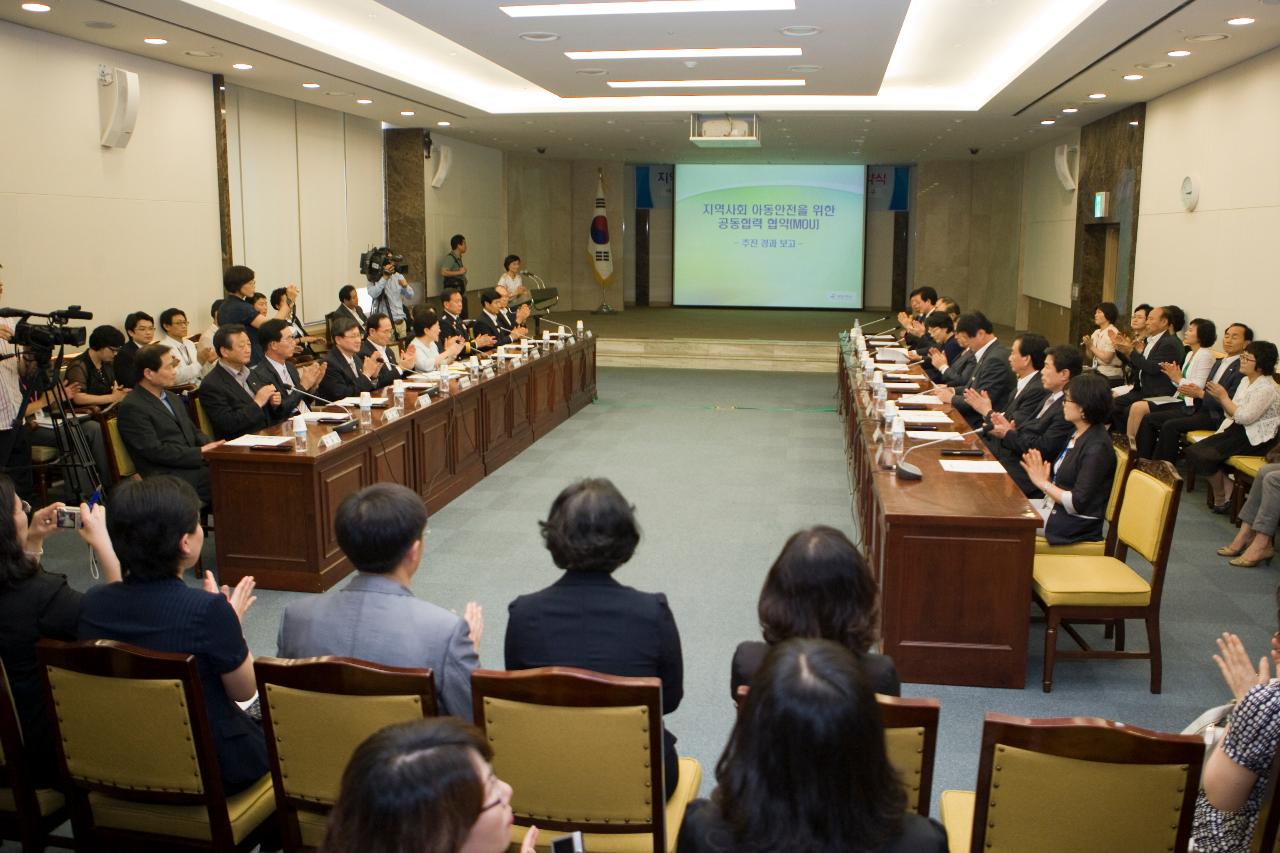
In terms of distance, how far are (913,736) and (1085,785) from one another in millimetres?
312

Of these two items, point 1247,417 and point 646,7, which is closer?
point 1247,417

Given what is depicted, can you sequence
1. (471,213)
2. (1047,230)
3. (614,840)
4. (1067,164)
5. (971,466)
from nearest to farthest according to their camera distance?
(614,840) < (971,466) < (1067,164) < (1047,230) < (471,213)

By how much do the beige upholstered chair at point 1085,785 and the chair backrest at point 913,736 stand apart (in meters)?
0.11

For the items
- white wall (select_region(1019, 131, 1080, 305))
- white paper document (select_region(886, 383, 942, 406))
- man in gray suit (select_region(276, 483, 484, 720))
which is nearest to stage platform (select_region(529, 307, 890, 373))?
white wall (select_region(1019, 131, 1080, 305))

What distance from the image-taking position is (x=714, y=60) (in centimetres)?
838

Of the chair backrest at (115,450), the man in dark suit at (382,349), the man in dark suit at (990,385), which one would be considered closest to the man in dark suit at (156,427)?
the chair backrest at (115,450)

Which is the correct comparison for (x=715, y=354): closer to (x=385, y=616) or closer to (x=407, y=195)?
(x=407, y=195)

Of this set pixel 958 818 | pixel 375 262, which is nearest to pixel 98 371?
pixel 375 262

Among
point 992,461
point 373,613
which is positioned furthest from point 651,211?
point 373,613

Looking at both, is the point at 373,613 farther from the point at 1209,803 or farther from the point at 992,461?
the point at 992,461

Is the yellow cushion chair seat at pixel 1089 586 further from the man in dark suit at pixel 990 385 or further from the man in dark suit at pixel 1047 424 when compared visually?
the man in dark suit at pixel 990 385

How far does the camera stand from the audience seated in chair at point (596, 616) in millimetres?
2412

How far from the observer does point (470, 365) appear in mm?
7672

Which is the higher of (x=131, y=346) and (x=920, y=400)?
(x=131, y=346)
